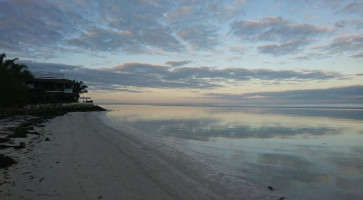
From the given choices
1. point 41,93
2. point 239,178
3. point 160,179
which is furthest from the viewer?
point 41,93

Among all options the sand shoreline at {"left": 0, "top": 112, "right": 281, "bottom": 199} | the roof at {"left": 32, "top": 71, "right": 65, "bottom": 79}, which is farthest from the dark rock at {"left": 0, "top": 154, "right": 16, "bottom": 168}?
the roof at {"left": 32, "top": 71, "right": 65, "bottom": 79}

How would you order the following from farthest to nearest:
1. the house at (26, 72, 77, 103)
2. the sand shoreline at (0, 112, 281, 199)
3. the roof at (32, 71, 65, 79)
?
the roof at (32, 71, 65, 79) → the house at (26, 72, 77, 103) → the sand shoreline at (0, 112, 281, 199)

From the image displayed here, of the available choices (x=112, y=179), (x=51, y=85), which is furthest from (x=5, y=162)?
(x=51, y=85)

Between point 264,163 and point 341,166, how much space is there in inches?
116

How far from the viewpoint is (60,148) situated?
10195 mm

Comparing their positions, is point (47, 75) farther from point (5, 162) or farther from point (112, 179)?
point (112, 179)

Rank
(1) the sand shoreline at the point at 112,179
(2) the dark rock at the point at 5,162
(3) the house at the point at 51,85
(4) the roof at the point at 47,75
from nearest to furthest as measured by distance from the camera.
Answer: (1) the sand shoreline at the point at 112,179 → (2) the dark rock at the point at 5,162 → (3) the house at the point at 51,85 → (4) the roof at the point at 47,75

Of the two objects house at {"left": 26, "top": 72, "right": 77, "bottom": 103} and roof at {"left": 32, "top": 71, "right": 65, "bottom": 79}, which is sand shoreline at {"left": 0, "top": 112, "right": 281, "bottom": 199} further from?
roof at {"left": 32, "top": 71, "right": 65, "bottom": 79}

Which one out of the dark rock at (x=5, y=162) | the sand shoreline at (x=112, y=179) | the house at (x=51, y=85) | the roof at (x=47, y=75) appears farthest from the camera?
the roof at (x=47, y=75)

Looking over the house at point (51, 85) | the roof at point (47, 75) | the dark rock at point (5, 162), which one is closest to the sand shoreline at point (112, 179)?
the dark rock at point (5, 162)

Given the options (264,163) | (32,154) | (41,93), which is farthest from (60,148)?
(41,93)

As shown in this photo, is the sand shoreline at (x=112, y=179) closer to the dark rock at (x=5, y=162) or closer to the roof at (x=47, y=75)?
the dark rock at (x=5, y=162)

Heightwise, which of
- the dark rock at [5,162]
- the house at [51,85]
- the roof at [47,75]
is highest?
the roof at [47,75]

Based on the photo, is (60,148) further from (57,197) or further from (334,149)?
(334,149)
